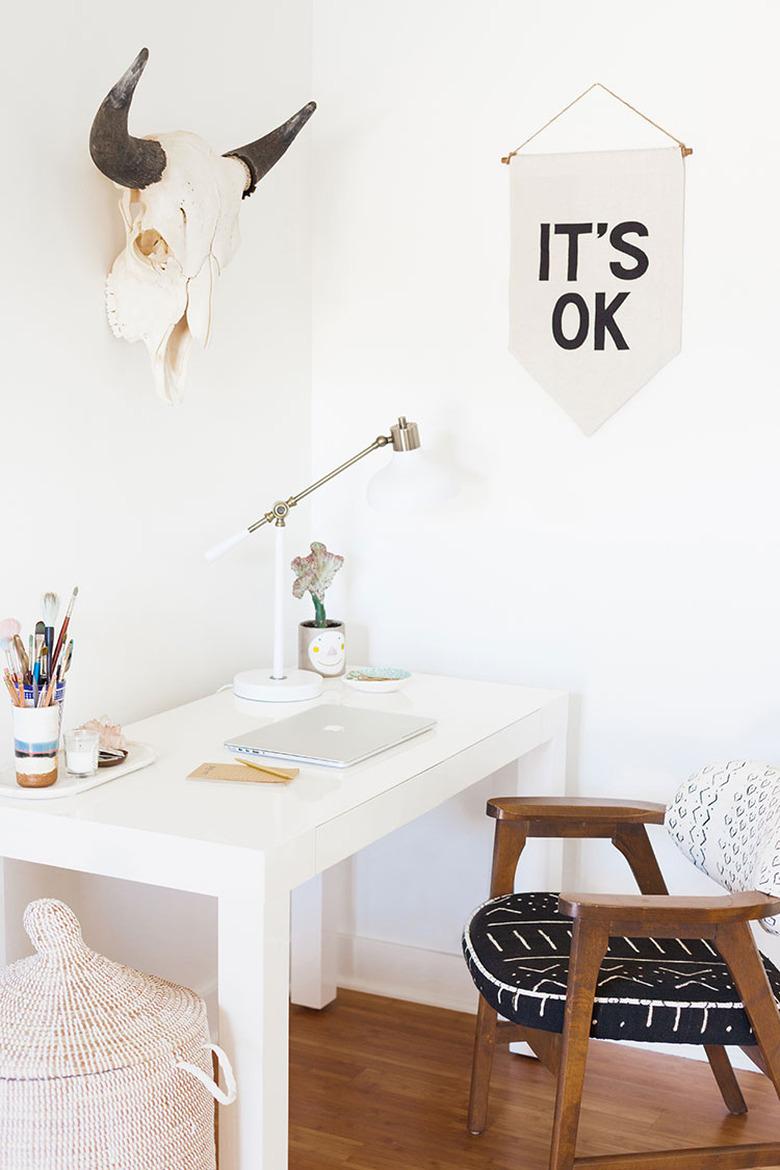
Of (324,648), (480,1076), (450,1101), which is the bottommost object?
(450,1101)

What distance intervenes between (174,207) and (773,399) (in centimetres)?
120

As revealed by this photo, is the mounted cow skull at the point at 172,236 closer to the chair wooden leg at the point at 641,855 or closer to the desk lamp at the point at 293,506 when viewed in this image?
the desk lamp at the point at 293,506

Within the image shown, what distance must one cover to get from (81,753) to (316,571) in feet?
2.89

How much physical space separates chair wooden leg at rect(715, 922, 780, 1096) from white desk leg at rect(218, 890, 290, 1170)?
0.64 meters

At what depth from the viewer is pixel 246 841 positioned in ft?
5.44

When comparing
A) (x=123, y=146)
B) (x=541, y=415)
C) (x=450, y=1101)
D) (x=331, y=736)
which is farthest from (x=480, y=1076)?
(x=123, y=146)

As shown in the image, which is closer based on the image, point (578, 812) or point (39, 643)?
point (39, 643)

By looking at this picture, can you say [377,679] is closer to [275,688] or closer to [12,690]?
[275,688]

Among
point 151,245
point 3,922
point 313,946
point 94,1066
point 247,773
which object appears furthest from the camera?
point 313,946

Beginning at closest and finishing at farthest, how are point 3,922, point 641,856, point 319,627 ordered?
point 3,922, point 641,856, point 319,627

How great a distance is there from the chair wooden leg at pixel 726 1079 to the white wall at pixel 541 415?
0.38 m

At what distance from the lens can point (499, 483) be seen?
2.79m

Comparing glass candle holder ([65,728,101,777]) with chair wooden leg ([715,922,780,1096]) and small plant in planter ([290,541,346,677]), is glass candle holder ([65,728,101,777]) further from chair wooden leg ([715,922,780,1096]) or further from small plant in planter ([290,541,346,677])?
chair wooden leg ([715,922,780,1096])

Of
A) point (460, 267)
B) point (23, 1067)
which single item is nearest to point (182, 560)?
point (460, 267)
